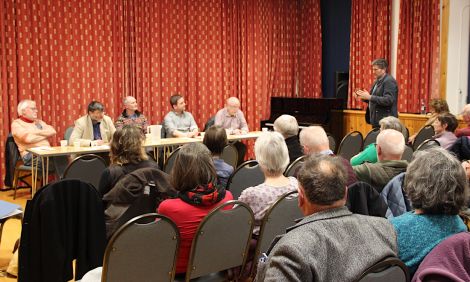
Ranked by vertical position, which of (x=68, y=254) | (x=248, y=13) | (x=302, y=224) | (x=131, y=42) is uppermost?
(x=248, y=13)

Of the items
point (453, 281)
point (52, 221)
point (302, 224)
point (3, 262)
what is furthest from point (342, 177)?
point (3, 262)

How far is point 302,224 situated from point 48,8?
6.36 m

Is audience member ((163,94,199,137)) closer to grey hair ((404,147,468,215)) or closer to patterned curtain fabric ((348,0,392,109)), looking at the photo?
patterned curtain fabric ((348,0,392,109))

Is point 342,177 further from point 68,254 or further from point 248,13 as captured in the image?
point 248,13

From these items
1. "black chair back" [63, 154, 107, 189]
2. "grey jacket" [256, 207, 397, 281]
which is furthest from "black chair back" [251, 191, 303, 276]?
"black chair back" [63, 154, 107, 189]

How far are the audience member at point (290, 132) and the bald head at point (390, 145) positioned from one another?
158 centimetres

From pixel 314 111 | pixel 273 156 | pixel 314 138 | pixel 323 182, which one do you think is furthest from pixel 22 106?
pixel 323 182

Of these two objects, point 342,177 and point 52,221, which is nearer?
point 342,177

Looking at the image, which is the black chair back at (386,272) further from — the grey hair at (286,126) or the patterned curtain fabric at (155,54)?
the patterned curtain fabric at (155,54)

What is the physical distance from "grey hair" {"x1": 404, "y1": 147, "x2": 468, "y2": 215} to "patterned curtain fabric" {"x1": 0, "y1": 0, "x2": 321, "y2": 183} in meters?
5.95

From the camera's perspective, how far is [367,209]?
9.01ft

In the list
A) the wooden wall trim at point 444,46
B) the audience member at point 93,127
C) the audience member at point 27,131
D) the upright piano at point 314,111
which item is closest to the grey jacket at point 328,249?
the audience member at point 93,127

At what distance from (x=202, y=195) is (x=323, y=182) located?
3.86ft

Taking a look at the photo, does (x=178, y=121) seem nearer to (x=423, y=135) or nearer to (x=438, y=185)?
(x=423, y=135)
